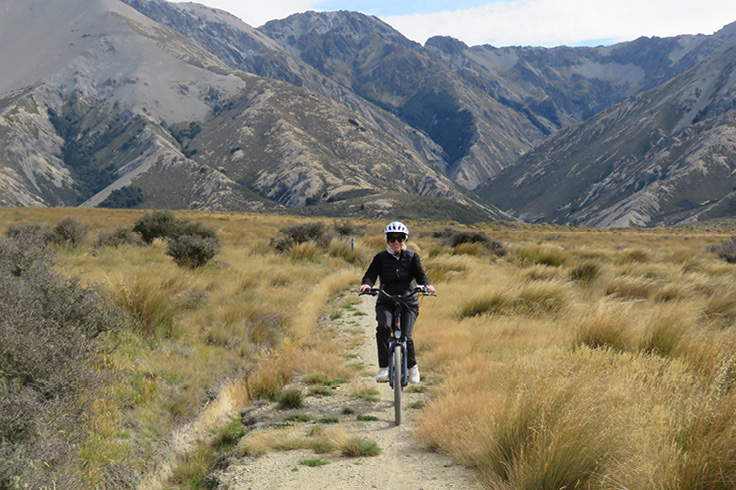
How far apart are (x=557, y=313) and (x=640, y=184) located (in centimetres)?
20242

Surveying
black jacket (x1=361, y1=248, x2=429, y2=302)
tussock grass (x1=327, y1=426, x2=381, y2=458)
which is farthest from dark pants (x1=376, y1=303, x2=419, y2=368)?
tussock grass (x1=327, y1=426, x2=381, y2=458)

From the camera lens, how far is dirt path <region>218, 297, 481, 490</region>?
159 inches

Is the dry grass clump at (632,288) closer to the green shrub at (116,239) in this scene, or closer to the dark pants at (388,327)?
the dark pants at (388,327)

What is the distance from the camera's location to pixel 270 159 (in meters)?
179

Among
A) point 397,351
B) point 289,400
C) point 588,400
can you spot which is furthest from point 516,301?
point 588,400

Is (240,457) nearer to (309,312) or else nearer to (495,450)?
(495,450)

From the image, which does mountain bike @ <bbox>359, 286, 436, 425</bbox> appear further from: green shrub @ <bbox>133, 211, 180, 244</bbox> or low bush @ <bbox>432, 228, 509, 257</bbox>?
low bush @ <bbox>432, 228, 509, 257</bbox>

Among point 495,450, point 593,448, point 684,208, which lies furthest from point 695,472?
point 684,208

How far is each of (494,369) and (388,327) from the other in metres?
1.56

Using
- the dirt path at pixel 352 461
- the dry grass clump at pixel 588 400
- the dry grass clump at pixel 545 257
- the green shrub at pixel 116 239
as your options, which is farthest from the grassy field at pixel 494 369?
the green shrub at pixel 116 239

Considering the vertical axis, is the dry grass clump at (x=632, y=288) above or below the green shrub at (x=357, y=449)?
below

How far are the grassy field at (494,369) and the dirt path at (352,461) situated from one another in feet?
0.87

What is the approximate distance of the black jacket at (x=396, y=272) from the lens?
6.32 metres

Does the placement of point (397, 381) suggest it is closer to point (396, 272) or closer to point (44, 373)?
point (396, 272)
